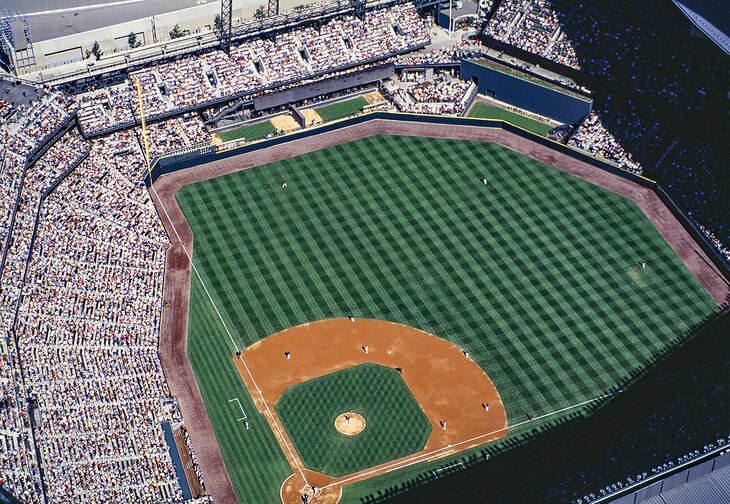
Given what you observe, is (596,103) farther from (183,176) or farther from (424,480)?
(424,480)

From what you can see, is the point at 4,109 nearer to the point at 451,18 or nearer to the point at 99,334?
the point at 99,334

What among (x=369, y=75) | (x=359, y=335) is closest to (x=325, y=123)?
(x=369, y=75)

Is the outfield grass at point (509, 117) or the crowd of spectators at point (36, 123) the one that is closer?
the crowd of spectators at point (36, 123)

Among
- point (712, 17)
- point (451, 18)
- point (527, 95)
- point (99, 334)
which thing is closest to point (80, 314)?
point (99, 334)

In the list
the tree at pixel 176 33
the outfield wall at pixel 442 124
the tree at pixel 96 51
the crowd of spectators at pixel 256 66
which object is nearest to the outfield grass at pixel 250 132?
the outfield wall at pixel 442 124

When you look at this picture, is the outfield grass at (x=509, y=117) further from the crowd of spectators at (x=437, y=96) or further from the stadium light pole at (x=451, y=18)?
the stadium light pole at (x=451, y=18)

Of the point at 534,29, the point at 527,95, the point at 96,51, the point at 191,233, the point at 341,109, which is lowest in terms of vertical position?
the point at 191,233
